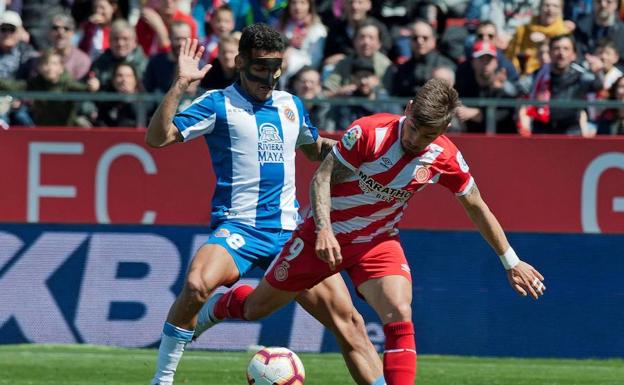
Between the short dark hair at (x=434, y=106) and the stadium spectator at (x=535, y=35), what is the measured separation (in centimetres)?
675

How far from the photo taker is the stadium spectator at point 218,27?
1386 centimetres

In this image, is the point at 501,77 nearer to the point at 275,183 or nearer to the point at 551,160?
the point at 551,160

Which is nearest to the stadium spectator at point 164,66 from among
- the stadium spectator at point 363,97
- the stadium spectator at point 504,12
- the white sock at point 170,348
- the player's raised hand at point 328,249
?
the stadium spectator at point 363,97

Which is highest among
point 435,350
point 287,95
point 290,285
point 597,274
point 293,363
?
point 287,95

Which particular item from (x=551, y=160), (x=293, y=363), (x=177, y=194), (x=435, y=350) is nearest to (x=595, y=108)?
(x=551, y=160)

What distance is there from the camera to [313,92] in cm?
1288

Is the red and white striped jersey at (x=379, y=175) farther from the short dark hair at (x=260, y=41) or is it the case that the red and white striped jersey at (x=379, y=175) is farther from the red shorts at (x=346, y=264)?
the short dark hair at (x=260, y=41)

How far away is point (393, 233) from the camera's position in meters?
8.02

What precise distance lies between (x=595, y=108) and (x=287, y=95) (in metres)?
4.43

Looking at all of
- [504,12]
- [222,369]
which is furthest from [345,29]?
[222,369]

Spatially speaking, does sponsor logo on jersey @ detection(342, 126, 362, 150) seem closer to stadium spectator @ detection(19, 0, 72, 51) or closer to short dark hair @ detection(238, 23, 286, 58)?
short dark hair @ detection(238, 23, 286, 58)

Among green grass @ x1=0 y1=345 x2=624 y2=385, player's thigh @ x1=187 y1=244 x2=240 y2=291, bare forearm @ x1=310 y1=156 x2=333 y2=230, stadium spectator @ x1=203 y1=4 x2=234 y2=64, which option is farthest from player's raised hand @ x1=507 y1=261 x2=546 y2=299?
stadium spectator @ x1=203 y1=4 x2=234 y2=64

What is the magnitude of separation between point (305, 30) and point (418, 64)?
157 cm

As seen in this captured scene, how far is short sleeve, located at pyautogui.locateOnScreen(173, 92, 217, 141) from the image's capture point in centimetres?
816
